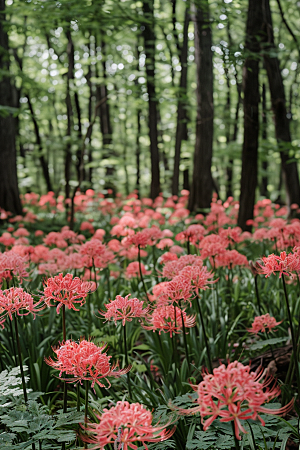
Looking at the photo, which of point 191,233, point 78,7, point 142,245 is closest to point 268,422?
point 142,245

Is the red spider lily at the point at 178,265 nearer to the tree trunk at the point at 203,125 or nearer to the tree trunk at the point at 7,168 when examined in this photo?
the tree trunk at the point at 203,125

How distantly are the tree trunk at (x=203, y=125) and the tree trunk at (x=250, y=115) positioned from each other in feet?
8.23

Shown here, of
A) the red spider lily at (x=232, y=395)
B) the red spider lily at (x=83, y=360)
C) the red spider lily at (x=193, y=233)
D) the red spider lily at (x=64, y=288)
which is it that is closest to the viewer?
the red spider lily at (x=232, y=395)

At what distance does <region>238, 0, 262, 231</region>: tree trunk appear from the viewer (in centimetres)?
632

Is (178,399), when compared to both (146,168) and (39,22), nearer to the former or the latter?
(39,22)

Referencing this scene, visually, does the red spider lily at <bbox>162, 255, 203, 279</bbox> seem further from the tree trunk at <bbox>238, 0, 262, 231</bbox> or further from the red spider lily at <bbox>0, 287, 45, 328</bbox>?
the tree trunk at <bbox>238, 0, 262, 231</bbox>

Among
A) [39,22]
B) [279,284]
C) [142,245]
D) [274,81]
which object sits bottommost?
[279,284]

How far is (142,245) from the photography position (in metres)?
3.13

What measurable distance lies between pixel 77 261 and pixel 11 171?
23.2ft

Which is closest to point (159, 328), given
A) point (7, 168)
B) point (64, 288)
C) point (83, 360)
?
point (64, 288)

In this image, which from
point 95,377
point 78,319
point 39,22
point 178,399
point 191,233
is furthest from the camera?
point 39,22

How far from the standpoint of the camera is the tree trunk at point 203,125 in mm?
9312

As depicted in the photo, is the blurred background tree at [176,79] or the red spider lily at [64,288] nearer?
the red spider lily at [64,288]

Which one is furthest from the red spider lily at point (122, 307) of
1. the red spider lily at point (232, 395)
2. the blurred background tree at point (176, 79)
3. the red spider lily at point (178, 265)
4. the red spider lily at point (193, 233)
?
the blurred background tree at point (176, 79)
